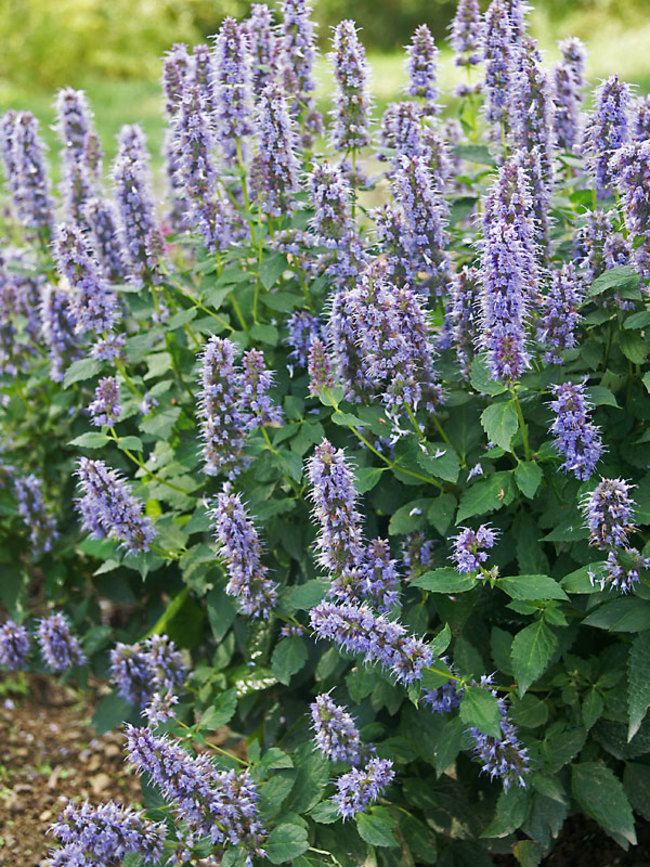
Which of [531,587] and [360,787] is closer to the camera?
[531,587]

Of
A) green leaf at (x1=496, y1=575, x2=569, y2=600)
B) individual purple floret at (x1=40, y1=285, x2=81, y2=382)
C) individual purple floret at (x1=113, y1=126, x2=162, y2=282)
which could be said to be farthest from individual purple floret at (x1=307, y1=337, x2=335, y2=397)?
individual purple floret at (x1=40, y1=285, x2=81, y2=382)

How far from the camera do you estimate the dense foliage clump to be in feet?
9.62

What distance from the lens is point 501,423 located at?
2922 millimetres

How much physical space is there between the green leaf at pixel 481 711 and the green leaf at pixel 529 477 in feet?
1.69

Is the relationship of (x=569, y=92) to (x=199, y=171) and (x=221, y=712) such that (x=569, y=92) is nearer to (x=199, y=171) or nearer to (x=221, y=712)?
(x=199, y=171)

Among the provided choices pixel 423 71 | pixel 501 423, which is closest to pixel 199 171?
pixel 423 71

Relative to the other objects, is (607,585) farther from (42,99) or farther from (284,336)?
(42,99)

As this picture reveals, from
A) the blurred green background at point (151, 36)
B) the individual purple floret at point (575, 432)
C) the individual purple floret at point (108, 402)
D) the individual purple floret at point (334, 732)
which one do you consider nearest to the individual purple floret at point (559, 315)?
the individual purple floret at point (575, 432)

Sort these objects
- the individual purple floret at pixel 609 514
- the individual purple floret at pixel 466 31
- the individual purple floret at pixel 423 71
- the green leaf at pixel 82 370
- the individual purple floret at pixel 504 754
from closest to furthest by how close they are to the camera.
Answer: the individual purple floret at pixel 609 514, the individual purple floret at pixel 504 754, the green leaf at pixel 82 370, the individual purple floret at pixel 423 71, the individual purple floret at pixel 466 31

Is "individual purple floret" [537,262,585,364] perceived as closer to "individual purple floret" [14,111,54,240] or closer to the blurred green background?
"individual purple floret" [14,111,54,240]

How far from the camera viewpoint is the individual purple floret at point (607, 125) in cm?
336

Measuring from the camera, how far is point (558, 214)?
403 cm

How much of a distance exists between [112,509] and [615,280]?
1635mm

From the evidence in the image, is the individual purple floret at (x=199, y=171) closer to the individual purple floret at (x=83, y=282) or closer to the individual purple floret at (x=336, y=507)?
the individual purple floret at (x=83, y=282)
